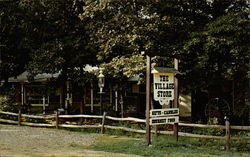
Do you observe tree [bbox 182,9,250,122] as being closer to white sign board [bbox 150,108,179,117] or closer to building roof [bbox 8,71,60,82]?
white sign board [bbox 150,108,179,117]

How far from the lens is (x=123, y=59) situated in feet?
51.8

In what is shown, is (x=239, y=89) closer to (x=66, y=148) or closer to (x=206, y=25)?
(x=206, y=25)

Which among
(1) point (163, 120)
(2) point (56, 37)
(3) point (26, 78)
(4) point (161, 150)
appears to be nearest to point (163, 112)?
(1) point (163, 120)

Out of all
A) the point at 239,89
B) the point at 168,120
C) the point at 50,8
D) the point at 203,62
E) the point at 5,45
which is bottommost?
the point at 168,120

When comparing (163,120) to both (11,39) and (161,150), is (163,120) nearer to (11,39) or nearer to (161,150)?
(161,150)

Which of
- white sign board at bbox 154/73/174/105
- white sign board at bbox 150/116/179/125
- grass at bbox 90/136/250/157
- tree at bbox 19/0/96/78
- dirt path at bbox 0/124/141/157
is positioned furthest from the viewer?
tree at bbox 19/0/96/78

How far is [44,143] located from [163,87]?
4.51 m

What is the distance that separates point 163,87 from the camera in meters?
11.4

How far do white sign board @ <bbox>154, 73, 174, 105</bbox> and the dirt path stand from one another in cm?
A: 256

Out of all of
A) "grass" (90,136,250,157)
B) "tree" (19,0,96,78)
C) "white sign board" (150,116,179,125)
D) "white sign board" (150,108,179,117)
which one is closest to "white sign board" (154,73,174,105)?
"white sign board" (150,108,179,117)

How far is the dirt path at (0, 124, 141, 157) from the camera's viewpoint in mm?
9627

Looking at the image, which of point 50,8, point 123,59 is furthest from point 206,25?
point 50,8

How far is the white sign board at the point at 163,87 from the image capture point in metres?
11.2

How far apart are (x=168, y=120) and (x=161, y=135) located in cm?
277
